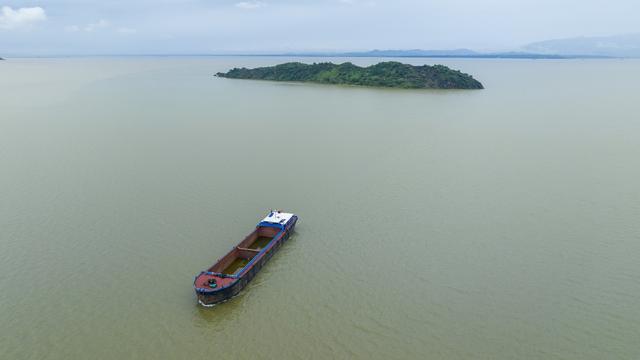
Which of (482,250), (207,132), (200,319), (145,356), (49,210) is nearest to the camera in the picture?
(145,356)

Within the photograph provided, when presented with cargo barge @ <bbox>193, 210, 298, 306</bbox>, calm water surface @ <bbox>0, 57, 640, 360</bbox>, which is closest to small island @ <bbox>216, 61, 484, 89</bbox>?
calm water surface @ <bbox>0, 57, 640, 360</bbox>

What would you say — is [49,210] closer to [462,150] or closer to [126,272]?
[126,272]

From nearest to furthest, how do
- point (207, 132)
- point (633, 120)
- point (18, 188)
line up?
point (18, 188)
point (207, 132)
point (633, 120)

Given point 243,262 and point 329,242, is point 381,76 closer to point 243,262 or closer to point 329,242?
point 329,242

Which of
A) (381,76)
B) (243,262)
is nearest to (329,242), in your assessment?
(243,262)

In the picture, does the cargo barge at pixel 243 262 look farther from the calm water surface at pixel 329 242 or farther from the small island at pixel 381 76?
the small island at pixel 381 76

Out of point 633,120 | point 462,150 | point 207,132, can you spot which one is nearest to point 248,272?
point 462,150
